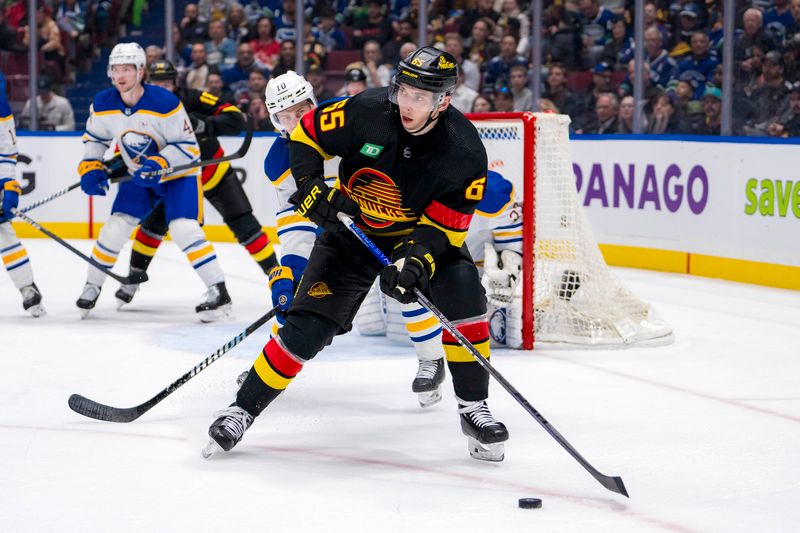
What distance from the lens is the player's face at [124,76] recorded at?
16.2ft

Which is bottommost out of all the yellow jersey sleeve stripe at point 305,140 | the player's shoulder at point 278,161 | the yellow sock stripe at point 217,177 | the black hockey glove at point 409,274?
the black hockey glove at point 409,274

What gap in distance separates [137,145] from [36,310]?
2.90 ft

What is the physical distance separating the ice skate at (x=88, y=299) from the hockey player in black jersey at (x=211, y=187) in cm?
22

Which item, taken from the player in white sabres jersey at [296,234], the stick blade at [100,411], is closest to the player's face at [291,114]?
the player in white sabres jersey at [296,234]

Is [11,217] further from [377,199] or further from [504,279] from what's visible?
[377,199]

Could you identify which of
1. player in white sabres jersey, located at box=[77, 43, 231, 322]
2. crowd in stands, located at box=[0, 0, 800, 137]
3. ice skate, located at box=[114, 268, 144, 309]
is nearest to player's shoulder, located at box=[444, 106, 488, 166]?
player in white sabres jersey, located at box=[77, 43, 231, 322]

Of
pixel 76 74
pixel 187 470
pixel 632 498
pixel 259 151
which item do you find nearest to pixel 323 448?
pixel 187 470

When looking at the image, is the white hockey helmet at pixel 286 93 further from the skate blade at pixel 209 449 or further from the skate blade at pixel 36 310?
the skate blade at pixel 36 310

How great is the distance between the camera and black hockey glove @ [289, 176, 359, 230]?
2859 mm

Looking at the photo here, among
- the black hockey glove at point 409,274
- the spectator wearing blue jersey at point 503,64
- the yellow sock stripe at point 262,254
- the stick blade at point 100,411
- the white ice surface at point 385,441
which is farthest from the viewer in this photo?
the spectator wearing blue jersey at point 503,64

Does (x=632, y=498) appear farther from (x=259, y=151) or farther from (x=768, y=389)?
(x=259, y=151)

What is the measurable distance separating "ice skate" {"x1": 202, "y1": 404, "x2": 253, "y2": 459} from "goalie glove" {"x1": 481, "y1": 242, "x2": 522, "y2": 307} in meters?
1.79

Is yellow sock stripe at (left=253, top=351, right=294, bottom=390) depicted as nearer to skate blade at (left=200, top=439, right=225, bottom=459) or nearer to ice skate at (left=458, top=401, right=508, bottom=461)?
skate blade at (left=200, top=439, right=225, bottom=459)

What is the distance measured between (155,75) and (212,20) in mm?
3143
